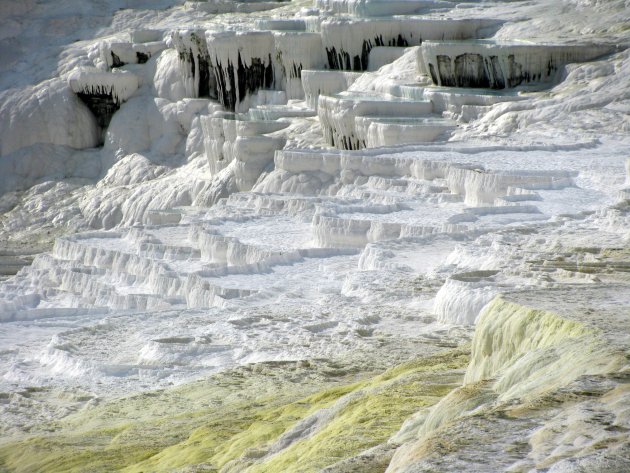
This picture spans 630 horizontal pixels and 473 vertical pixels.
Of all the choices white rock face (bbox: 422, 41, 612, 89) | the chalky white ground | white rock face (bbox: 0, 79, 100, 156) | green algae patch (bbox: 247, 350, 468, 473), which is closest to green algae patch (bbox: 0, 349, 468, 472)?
green algae patch (bbox: 247, 350, 468, 473)

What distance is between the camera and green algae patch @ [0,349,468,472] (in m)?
5.48

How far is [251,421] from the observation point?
23.1ft

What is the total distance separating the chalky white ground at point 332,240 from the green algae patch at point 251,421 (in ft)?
1.60

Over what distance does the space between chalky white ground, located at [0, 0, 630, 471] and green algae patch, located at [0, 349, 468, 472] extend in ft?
1.60

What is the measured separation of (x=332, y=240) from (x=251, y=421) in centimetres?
588

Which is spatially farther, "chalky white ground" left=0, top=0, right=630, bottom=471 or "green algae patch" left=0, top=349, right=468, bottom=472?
"chalky white ground" left=0, top=0, right=630, bottom=471

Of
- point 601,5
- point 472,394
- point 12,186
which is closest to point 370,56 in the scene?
point 601,5

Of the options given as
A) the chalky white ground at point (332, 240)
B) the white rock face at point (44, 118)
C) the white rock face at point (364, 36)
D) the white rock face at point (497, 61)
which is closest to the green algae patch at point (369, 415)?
the chalky white ground at point (332, 240)

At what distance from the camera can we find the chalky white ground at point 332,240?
29.2ft

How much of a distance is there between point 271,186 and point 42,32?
51.9ft

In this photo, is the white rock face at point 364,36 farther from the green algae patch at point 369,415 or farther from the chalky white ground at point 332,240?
the green algae patch at point 369,415

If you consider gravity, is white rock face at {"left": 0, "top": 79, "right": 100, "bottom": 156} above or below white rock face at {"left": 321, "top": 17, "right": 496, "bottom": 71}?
below

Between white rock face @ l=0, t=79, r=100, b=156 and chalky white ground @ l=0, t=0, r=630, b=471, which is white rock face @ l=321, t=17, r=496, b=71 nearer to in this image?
chalky white ground @ l=0, t=0, r=630, b=471

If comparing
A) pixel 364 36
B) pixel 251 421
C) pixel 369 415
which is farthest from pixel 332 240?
pixel 364 36
